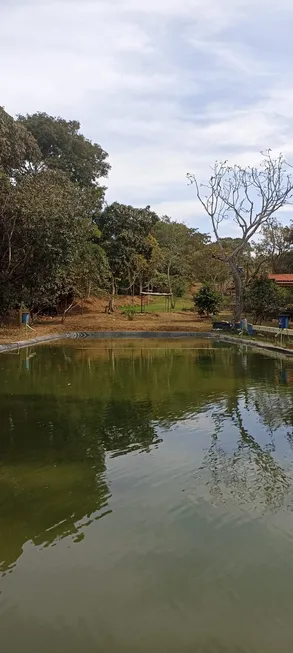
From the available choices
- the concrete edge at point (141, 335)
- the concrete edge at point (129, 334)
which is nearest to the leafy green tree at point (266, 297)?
the concrete edge at point (141, 335)

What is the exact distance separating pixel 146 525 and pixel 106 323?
20.7 m

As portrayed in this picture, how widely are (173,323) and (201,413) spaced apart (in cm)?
1772

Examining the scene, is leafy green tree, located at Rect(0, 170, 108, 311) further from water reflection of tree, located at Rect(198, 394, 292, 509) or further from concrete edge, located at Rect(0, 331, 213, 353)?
water reflection of tree, located at Rect(198, 394, 292, 509)

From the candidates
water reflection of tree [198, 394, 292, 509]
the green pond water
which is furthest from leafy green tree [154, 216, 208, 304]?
water reflection of tree [198, 394, 292, 509]

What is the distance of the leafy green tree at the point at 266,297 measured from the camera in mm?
22312

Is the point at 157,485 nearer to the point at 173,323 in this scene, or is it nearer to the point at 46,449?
the point at 46,449

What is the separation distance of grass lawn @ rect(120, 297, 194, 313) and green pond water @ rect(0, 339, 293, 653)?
21.0 m

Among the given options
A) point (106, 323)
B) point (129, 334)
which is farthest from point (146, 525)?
point (106, 323)

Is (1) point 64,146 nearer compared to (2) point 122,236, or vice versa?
(2) point 122,236

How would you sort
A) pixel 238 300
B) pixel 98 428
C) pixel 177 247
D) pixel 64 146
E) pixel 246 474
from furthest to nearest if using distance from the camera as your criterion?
pixel 177 247 → pixel 64 146 → pixel 238 300 → pixel 98 428 → pixel 246 474

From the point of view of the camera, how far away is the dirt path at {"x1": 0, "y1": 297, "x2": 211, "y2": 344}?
20169 mm

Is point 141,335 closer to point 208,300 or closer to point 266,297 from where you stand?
point 266,297

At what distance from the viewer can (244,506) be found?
4.08 m

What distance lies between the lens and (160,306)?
103 ft
